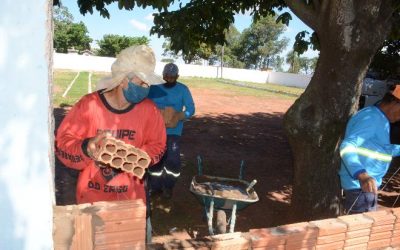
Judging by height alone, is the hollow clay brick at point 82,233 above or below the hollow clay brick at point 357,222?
above

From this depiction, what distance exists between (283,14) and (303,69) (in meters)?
99.2

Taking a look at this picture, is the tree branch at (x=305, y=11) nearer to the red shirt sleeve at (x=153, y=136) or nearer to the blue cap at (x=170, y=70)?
the blue cap at (x=170, y=70)

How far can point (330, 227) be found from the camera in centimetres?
285

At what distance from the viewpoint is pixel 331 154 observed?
182 inches

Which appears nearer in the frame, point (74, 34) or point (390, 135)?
point (390, 135)

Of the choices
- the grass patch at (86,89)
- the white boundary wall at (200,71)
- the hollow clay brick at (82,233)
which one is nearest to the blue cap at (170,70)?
the hollow clay brick at (82,233)

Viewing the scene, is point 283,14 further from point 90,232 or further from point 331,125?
point 90,232

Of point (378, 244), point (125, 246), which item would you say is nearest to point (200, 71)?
point (378, 244)

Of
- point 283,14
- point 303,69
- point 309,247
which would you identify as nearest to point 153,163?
point 309,247

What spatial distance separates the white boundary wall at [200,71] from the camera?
4847 centimetres

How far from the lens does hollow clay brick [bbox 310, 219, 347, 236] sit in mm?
2820

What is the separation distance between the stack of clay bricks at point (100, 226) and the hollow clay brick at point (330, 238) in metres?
1.47

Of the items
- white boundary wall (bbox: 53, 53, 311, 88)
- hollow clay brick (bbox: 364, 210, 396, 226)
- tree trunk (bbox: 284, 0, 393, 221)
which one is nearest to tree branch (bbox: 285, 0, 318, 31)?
tree trunk (bbox: 284, 0, 393, 221)

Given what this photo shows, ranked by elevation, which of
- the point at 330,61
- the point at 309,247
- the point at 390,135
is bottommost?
Result: the point at 309,247
